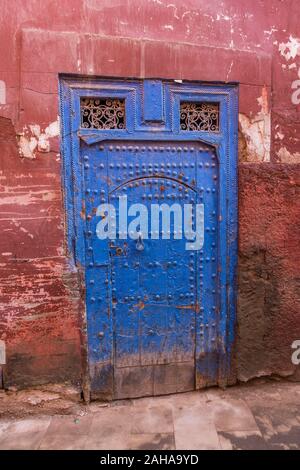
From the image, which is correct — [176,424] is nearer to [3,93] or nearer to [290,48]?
[3,93]

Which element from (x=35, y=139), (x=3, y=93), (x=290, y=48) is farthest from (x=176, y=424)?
(x=290, y=48)

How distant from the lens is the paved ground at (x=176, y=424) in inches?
103

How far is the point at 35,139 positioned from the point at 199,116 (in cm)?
136

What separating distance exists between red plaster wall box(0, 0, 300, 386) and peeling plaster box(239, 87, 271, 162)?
0.04ft

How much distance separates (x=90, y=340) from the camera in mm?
3137

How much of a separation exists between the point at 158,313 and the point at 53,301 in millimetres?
891

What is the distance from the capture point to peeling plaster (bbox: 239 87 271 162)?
3.21 m

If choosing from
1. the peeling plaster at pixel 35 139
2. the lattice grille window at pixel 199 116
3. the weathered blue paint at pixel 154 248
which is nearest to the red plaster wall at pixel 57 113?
the peeling plaster at pixel 35 139

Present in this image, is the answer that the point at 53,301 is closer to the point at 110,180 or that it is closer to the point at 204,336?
the point at 110,180

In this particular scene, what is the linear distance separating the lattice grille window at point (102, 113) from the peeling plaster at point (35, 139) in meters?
0.25

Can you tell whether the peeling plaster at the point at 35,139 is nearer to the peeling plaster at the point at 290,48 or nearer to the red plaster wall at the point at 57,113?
the red plaster wall at the point at 57,113

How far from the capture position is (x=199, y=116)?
3186 millimetres

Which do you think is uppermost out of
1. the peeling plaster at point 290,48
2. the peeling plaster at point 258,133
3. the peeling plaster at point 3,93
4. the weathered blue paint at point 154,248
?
the peeling plaster at point 290,48
